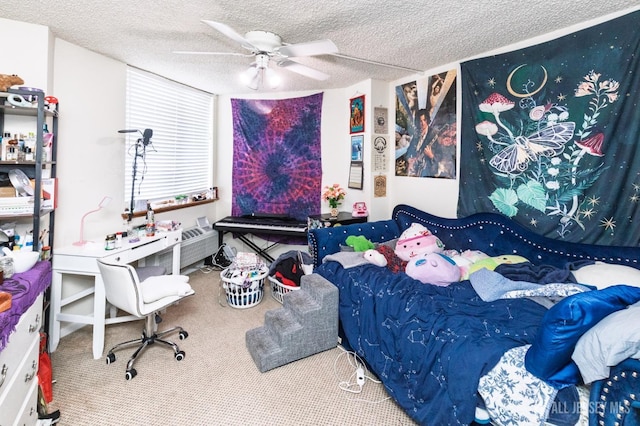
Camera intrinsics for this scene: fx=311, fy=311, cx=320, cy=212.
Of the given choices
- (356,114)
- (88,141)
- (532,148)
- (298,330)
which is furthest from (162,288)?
(532,148)

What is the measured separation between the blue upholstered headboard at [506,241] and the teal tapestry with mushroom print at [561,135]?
0.08 meters

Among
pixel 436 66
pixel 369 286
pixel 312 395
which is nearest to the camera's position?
pixel 312 395

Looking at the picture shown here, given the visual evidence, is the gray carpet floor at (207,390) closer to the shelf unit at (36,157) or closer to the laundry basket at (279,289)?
the laundry basket at (279,289)

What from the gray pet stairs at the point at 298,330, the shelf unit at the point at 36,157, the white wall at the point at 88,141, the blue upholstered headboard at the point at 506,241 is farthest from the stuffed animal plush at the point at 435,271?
the white wall at the point at 88,141

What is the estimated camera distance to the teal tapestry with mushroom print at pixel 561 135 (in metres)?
2.03

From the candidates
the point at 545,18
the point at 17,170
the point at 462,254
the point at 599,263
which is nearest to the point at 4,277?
the point at 17,170

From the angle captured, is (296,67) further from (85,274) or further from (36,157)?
(85,274)

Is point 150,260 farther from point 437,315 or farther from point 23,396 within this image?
point 437,315

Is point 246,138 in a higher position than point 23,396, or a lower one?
higher

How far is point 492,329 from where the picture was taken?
162 centimetres

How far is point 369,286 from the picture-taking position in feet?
7.41

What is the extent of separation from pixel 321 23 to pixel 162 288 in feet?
7.27

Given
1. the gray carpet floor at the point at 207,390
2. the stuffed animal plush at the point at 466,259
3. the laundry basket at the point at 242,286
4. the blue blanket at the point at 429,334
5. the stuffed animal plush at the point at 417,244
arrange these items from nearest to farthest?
the blue blanket at the point at 429,334
the gray carpet floor at the point at 207,390
the stuffed animal plush at the point at 466,259
the stuffed animal plush at the point at 417,244
the laundry basket at the point at 242,286

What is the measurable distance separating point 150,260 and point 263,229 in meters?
1.29
